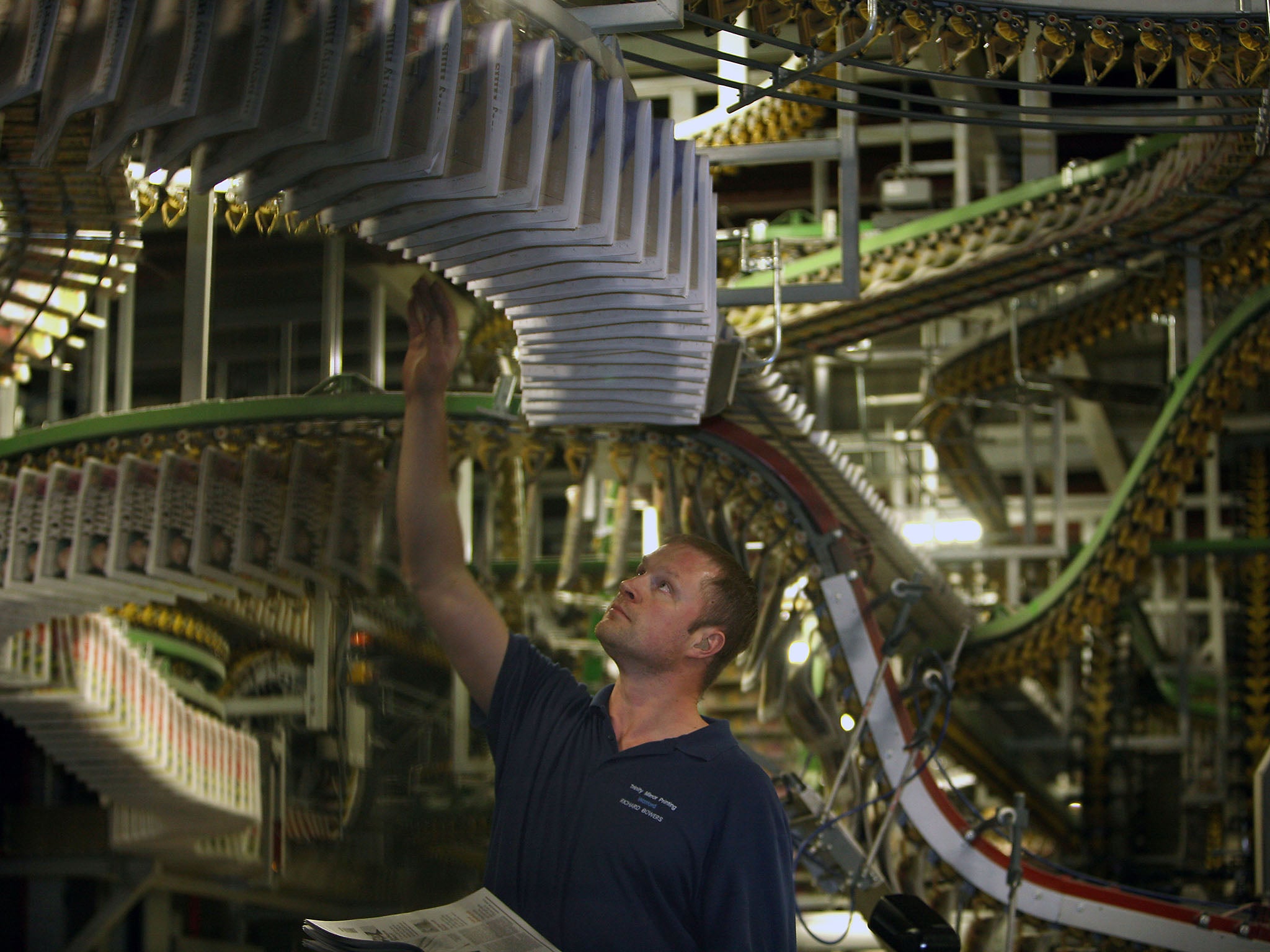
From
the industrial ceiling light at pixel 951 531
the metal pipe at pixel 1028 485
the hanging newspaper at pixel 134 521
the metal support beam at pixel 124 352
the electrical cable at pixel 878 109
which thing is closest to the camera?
the electrical cable at pixel 878 109

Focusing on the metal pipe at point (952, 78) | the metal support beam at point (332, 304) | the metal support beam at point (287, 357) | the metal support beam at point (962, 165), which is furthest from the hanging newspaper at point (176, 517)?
the metal support beam at point (962, 165)

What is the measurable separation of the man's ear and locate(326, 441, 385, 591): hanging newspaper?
2488 millimetres

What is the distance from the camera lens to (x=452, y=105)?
2697mm

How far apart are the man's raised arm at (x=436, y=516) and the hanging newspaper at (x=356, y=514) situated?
2068mm

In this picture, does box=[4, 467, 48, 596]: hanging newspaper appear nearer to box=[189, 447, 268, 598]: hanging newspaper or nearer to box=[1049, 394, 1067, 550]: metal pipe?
box=[189, 447, 268, 598]: hanging newspaper

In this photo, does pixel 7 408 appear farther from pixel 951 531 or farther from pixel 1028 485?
pixel 1028 485

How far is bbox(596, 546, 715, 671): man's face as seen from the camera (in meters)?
2.73

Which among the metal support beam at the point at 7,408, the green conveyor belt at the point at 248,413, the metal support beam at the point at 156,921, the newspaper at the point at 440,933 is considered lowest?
the metal support beam at the point at 156,921

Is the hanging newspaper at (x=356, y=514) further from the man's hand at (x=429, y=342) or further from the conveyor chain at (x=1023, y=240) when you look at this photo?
the conveyor chain at (x=1023, y=240)

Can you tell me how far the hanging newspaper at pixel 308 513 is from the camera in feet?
16.6

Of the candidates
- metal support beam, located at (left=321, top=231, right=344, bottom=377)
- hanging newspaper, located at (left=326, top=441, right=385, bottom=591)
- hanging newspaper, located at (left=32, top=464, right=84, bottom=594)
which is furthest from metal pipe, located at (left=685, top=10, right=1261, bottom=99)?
hanging newspaper, located at (left=32, top=464, right=84, bottom=594)

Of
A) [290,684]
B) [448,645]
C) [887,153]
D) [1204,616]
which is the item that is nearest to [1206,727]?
[1204,616]

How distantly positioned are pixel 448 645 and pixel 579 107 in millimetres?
1174

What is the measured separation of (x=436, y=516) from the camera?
3012 millimetres
